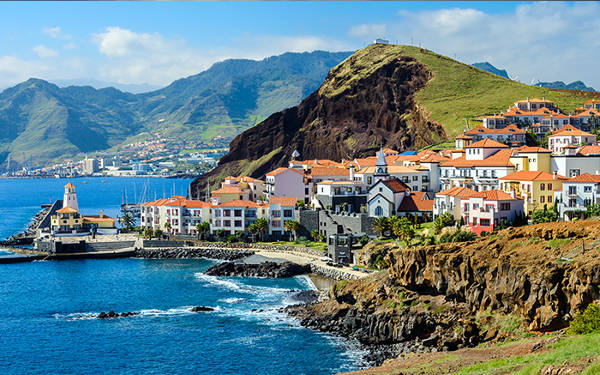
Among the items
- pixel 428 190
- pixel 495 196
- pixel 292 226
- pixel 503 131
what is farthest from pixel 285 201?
pixel 503 131

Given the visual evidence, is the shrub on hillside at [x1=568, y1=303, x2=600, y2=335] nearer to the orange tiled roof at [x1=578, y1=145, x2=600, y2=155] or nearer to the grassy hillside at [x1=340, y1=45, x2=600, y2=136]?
the orange tiled roof at [x1=578, y1=145, x2=600, y2=155]

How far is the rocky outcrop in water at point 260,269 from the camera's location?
88.7 m

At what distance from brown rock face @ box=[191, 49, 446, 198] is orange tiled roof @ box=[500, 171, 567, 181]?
8309 centimetres

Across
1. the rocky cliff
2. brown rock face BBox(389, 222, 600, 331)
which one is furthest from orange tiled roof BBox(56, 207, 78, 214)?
brown rock face BBox(389, 222, 600, 331)

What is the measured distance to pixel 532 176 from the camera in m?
83.6


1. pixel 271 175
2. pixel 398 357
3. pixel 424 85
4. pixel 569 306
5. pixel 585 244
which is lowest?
pixel 398 357

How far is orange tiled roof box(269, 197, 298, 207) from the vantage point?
109 m

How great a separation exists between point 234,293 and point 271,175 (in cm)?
4326

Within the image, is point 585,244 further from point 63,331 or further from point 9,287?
point 9,287

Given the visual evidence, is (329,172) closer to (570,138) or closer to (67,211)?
(570,138)

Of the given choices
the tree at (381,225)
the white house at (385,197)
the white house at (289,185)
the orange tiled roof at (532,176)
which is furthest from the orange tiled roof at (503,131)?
the tree at (381,225)

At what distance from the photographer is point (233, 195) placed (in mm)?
118250

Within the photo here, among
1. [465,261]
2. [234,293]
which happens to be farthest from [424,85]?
[465,261]

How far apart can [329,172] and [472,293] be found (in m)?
64.0
